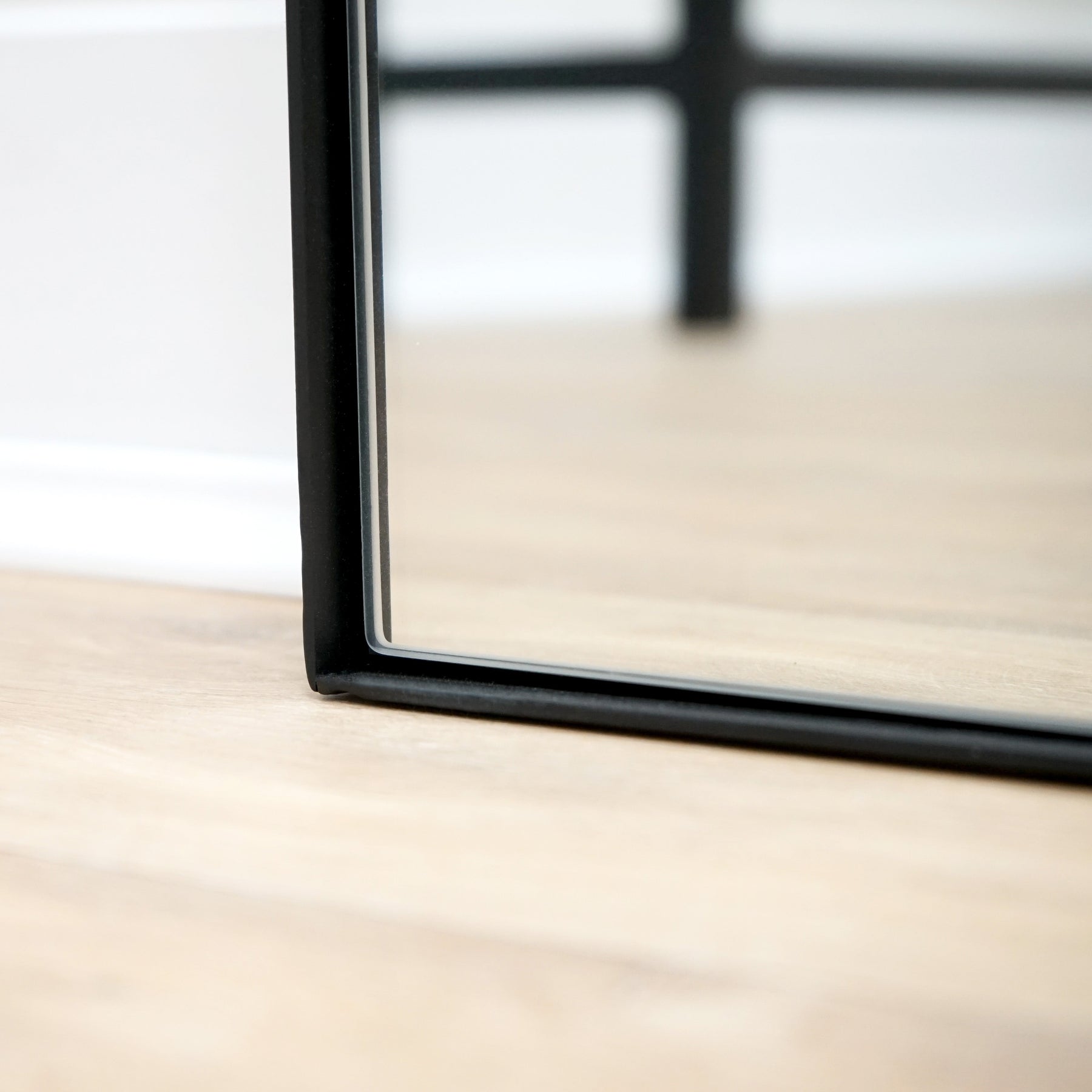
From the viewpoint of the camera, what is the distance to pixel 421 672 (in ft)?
1.64

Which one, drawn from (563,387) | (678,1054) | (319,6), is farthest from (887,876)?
(563,387)

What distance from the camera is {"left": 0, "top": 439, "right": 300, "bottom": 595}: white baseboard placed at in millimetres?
667

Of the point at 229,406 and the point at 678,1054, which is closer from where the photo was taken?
the point at 678,1054

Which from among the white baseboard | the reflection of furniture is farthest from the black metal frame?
the reflection of furniture

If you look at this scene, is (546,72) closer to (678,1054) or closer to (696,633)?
(696,633)

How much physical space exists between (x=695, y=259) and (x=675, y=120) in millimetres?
259

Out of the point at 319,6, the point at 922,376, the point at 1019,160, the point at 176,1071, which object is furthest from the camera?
the point at 1019,160

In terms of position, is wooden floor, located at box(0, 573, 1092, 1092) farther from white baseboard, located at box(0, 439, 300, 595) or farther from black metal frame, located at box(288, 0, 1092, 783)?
white baseboard, located at box(0, 439, 300, 595)

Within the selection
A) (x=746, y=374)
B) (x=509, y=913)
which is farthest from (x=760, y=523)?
(x=746, y=374)

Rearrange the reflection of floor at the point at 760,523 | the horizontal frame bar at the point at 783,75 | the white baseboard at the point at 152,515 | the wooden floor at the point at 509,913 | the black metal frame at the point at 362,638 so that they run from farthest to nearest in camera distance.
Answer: the horizontal frame bar at the point at 783,75 < the white baseboard at the point at 152,515 < the reflection of floor at the point at 760,523 < the black metal frame at the point at 362,638 < the wooden floor at the point at 509,913

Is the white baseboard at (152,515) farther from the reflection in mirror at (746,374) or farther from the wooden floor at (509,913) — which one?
the wooden floor at (509,913)

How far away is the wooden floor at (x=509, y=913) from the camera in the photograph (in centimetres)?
29

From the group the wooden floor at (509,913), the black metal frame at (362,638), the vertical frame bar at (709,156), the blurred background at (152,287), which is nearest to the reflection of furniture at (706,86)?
the vertical frame bar at (709,156)

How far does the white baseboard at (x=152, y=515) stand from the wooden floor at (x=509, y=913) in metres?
0.18
